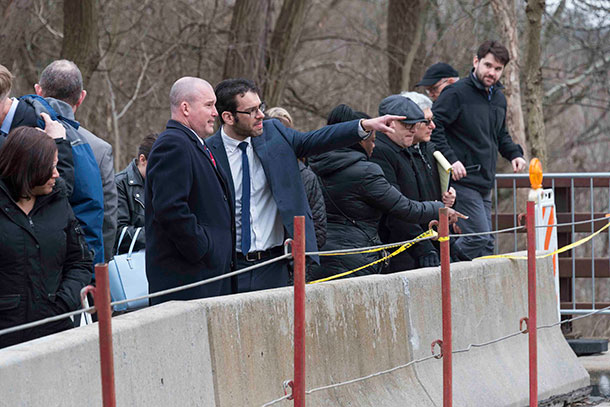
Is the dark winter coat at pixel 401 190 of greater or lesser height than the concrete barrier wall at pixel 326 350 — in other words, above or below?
above

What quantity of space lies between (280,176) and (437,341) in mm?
1233

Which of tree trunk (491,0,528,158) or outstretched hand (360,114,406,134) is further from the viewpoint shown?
tree trunk (491,0,528,158)

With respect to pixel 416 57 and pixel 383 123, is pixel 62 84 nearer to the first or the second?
pixel 383 123

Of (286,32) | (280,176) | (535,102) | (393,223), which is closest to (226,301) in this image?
(280,176)

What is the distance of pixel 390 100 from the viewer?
23.3 feet

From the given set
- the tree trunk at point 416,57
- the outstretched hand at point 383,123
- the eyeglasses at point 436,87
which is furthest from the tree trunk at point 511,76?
the outstretched hand at point 383,123

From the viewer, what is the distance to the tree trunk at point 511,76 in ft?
44.8

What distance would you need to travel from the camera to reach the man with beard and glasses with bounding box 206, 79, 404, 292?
5.93m

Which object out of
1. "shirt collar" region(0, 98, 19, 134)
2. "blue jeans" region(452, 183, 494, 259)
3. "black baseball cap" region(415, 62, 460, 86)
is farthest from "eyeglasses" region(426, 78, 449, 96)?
"shirt collar" region(0, 98, 19, 134)

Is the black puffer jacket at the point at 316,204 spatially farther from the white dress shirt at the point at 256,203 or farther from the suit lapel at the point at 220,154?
the suit lapel at the point at 220,154

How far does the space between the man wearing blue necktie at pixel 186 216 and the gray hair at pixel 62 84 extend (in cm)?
→ 65

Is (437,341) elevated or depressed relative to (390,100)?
depressed

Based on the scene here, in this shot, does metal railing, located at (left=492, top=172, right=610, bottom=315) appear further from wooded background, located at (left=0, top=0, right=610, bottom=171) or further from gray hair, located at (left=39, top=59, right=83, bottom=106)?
gray hair, located at (left=39, top=59, right=83, bottom=106)

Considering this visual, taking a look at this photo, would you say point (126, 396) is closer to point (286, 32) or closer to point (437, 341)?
point (437, 341)
